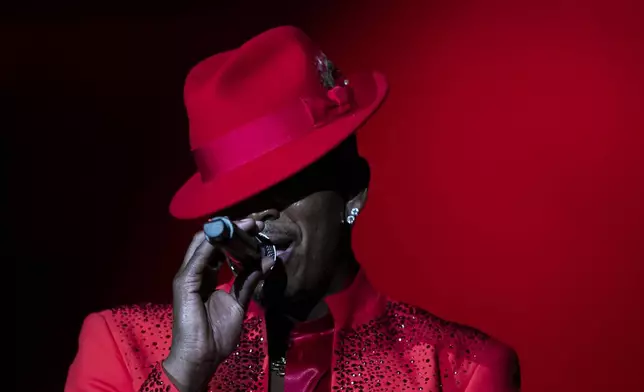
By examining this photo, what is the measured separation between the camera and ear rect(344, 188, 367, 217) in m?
1.85

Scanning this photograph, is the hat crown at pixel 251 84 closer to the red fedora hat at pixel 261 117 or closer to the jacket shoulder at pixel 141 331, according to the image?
the red fedora hat at pixel 261 117

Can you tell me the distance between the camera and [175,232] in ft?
8.58

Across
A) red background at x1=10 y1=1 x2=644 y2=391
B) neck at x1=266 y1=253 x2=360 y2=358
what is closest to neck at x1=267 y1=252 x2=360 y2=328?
neck at x1=266 y1=253 x2=360 y2=358

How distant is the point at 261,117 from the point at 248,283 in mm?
249

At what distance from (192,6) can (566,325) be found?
1063mm

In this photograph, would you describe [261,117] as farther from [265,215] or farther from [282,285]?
[282,285]

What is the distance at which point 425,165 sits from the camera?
2.51m

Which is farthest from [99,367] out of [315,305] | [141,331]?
[315,305]

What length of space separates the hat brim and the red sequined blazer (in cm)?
21

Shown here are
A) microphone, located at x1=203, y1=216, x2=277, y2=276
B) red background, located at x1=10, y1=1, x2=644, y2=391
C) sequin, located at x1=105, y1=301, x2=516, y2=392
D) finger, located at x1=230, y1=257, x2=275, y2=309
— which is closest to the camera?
microphone, located at x1=203, y1=216, x2=277, y2=276

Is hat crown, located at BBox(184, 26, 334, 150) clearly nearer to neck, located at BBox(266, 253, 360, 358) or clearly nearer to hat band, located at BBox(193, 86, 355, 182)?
hat band, located at BBox(193, 86, 355, 182)

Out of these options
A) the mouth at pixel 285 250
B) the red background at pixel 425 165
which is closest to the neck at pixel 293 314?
the mouth at pixel 285 250

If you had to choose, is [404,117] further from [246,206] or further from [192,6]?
[246,206]

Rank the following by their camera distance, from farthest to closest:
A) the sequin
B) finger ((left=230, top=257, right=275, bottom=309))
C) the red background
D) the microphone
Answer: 1. the red background
2. the sequin
3. finger ((left=230, top=257, right=275, bottom=309))
4. the microphone
